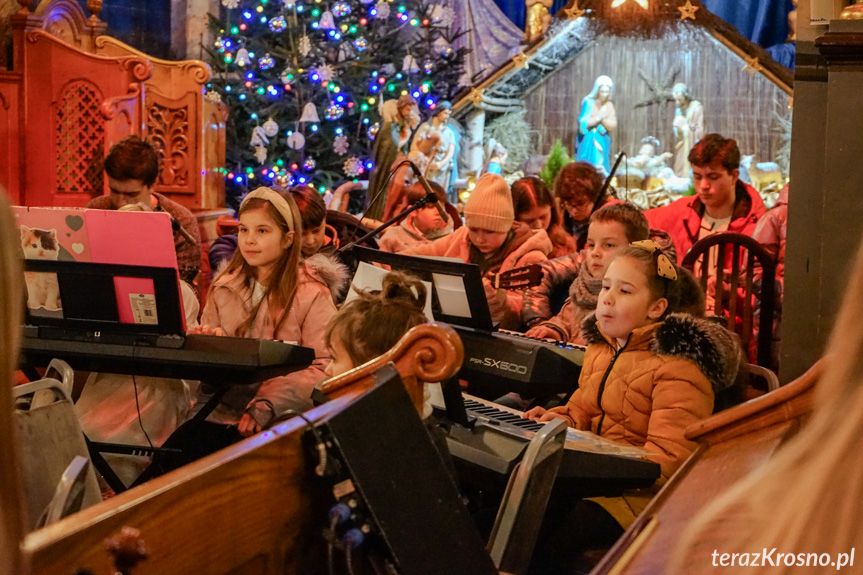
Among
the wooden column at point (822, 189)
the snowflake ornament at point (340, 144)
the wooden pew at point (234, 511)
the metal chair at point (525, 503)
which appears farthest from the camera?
the snowflake ornament at point (340, 144)

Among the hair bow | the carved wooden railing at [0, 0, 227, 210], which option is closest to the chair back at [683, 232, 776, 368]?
the hair bow

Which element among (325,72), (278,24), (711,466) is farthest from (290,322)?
(278,24)

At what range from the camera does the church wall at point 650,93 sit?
42.8 ft

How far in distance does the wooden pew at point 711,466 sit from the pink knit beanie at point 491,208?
7.96 feet

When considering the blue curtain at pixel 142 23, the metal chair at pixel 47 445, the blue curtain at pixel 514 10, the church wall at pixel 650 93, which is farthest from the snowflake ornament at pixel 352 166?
the metal chair at pixel 47 445

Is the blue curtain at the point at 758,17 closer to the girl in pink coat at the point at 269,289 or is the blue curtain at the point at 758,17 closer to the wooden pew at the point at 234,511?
the girl in pink coat at the point at 269,289

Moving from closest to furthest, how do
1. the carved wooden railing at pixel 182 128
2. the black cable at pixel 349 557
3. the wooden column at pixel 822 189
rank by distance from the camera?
1. the black cable at pixel 349 557
2. the wooden column at pixel 822 189
3. the carved wooden railing at pixel 182 128

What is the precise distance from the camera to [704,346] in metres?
2.56

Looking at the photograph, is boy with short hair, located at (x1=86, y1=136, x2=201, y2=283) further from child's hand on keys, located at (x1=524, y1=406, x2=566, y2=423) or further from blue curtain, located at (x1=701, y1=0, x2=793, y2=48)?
blue curtain, located at (x1=701, y1=0, x2=793, y2=48)

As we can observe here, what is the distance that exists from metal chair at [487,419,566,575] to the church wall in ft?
39.6

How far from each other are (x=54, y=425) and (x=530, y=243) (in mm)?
2618

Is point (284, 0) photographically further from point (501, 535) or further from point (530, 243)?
point (501, 535)

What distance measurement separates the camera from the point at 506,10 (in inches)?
556

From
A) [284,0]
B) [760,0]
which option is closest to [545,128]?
[760,0]
